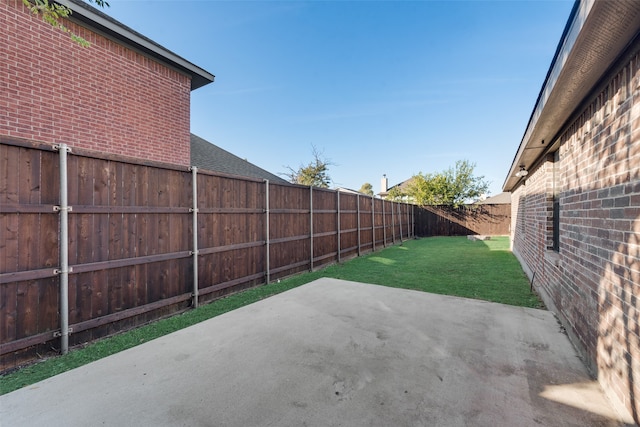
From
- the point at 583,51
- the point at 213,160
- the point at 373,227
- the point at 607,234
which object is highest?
Result: the point at 213,160

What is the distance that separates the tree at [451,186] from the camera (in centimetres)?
2085

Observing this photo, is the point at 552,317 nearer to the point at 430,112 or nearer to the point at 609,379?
the point at 609,379

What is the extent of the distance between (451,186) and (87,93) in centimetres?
2183

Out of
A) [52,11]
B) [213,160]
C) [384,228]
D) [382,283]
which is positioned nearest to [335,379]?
[382,283]

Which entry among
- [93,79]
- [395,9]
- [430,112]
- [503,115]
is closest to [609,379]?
[93,79]

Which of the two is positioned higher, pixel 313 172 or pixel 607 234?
pixel 313 172

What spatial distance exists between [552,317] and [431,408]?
278 cm

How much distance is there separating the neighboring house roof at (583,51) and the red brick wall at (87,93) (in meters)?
6.65

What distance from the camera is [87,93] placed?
16.1 ft

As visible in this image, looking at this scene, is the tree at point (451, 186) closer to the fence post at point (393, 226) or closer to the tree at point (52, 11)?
the fence post at point (393, 226)

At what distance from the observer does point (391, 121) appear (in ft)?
52.6

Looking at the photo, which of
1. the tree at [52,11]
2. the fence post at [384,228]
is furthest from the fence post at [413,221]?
the tree at [52,11]

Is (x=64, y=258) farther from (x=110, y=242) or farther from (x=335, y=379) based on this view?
(x=335, y=379)

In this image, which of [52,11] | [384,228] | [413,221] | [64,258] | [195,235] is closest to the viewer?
[64,258]
